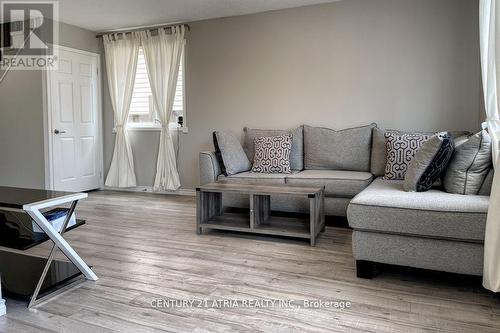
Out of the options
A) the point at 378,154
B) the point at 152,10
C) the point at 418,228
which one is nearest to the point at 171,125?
the point at 152,10

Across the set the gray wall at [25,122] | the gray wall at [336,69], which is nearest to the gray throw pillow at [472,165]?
the gray wall at [336,69]

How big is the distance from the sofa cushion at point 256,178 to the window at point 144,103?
1762 millimetres

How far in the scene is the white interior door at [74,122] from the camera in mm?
5156

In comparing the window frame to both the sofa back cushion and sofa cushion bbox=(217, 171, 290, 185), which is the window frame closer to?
sofa cushion bbox=(217, 171, 290, 185)

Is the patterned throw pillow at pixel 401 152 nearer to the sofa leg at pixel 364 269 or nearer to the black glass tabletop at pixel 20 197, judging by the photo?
the sofa leg at pixel 364 269

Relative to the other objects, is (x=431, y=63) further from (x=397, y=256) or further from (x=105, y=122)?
(x=105, y=122)

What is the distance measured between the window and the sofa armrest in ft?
4.87

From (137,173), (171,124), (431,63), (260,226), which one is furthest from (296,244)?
(137,173)

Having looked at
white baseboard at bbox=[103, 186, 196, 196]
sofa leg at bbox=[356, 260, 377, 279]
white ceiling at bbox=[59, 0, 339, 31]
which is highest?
white ceiling at bbox=[59, 0, 339, 31]

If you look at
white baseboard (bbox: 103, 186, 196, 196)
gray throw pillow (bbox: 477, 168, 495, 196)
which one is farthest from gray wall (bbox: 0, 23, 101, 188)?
gray throw pillow (bbox: 477, 168, 495, 196)

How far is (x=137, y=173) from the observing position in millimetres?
5641

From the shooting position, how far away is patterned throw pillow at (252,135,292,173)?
4090 mm

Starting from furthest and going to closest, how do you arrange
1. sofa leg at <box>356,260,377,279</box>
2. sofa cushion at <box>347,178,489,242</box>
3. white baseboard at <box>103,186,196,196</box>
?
1. white baseboard at <box>103,186,196,196</box>
2. sofa leg at <box>356,260,377,279</box>
3. sofa cushion at <box>347,178,489,242</box>

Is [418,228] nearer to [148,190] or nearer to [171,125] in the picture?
[171,125]
